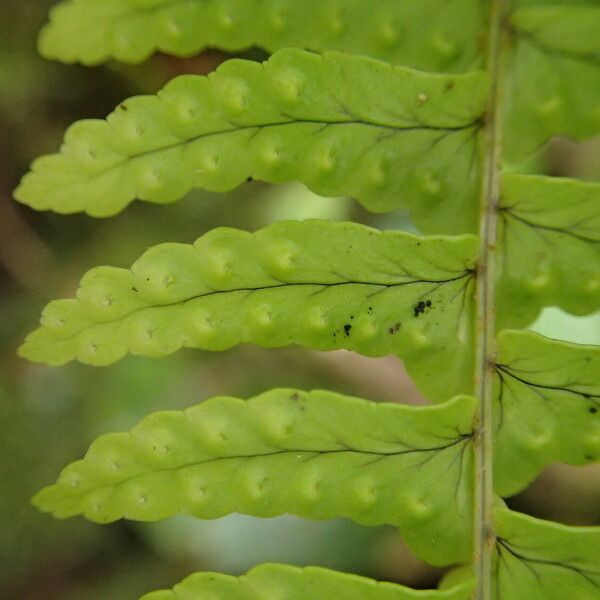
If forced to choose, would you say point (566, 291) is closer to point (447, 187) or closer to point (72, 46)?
point (447, 187)

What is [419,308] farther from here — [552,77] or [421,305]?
[552,77]

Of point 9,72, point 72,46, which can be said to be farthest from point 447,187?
point 9,72

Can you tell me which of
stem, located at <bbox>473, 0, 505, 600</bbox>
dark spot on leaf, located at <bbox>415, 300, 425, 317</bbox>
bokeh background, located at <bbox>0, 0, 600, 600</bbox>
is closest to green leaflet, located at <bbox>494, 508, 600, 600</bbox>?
stem, located at <bbox>473, 0, 505, 600</bbox>

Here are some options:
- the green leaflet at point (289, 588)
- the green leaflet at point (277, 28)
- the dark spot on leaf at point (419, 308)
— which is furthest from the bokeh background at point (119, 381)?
the green leaflet at point (289, 588)

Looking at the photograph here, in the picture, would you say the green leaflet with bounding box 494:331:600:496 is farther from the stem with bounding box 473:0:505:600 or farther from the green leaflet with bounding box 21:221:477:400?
the green leaflet with bounding box 21:221:477:400

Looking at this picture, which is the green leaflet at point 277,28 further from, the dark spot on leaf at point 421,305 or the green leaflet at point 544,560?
the green leaflet at point 544,560
